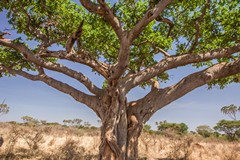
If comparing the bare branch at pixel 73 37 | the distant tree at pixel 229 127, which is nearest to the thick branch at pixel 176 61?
the bare branch at pixel 73 37

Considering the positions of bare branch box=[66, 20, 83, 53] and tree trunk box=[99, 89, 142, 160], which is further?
tree trunk box=[99, 89, 142, 160]

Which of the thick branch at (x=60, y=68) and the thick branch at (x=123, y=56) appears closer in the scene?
the thick branch at (x=123, y=56)

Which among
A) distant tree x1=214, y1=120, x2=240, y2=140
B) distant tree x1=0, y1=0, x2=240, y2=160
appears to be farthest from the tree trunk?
distant tree x1=214, y1=120, x2=240, y2=140

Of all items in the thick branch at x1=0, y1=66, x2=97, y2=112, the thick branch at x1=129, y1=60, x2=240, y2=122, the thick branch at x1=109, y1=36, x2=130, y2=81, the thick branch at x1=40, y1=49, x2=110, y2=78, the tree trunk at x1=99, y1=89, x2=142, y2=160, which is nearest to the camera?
the thick branch at x1=109, y1=36, x2=130, y2=81

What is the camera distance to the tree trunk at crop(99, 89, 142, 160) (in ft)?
25.8

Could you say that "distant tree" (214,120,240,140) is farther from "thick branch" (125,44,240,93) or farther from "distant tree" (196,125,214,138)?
"thick branch" (125,44,240,93)

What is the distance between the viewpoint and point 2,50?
1189 centimetres

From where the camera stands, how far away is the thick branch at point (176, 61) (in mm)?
8172

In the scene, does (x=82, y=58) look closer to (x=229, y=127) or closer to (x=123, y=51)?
(x=123, y=51)

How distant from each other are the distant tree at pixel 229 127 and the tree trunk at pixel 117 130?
43.7 metres

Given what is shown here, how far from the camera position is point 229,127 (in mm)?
50844

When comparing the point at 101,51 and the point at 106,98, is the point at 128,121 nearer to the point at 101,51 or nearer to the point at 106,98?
the point at 106,98

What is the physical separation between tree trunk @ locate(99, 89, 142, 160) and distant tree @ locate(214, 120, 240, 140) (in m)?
43.7

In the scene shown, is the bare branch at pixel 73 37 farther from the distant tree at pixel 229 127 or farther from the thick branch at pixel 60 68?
the distant tree at pixel 229 127
